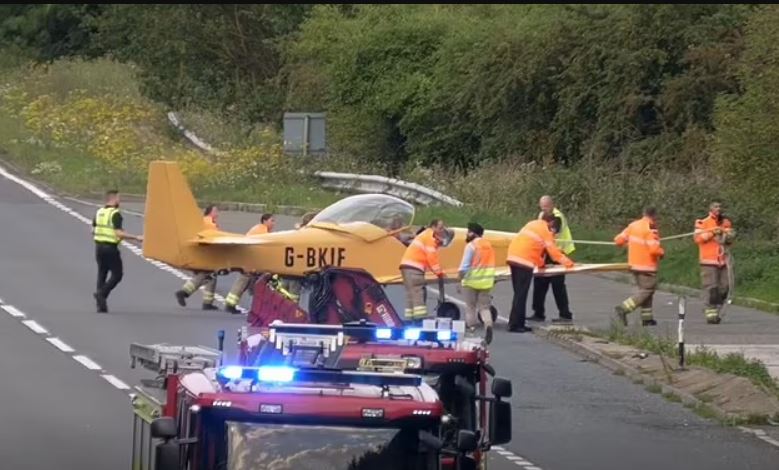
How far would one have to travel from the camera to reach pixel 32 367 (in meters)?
23.2

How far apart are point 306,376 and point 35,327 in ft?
54.6

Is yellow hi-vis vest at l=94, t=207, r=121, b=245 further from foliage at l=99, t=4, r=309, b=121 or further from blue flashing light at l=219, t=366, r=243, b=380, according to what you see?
foliage at l=99, t=4, r=309, b=121

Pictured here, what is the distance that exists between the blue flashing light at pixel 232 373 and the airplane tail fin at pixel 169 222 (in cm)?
1682

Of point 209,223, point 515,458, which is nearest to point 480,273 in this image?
point 209,223

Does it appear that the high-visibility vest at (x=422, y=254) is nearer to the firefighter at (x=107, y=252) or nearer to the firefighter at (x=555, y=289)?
the firefighter at (x=555, y=289)

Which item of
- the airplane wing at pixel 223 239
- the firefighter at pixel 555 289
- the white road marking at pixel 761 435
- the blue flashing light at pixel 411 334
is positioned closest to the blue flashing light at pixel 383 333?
the blue flashing light at pixel 411 334

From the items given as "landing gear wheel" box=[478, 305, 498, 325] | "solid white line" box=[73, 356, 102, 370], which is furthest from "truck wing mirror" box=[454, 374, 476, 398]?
"landing gear wheel" box=[478, 305, 498, 325]

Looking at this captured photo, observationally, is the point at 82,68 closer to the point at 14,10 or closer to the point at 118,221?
the point at 14,10

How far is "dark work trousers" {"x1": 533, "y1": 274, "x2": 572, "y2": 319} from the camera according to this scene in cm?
2797

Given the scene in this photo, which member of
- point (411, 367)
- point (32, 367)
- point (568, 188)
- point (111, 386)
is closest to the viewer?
point (411, 367)

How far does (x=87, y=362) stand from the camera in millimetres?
23422

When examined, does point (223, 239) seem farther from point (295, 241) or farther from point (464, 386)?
point (464, 386)

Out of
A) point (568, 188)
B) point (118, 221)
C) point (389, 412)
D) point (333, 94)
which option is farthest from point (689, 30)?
point (389, 412)

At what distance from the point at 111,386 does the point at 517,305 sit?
7045 mm
